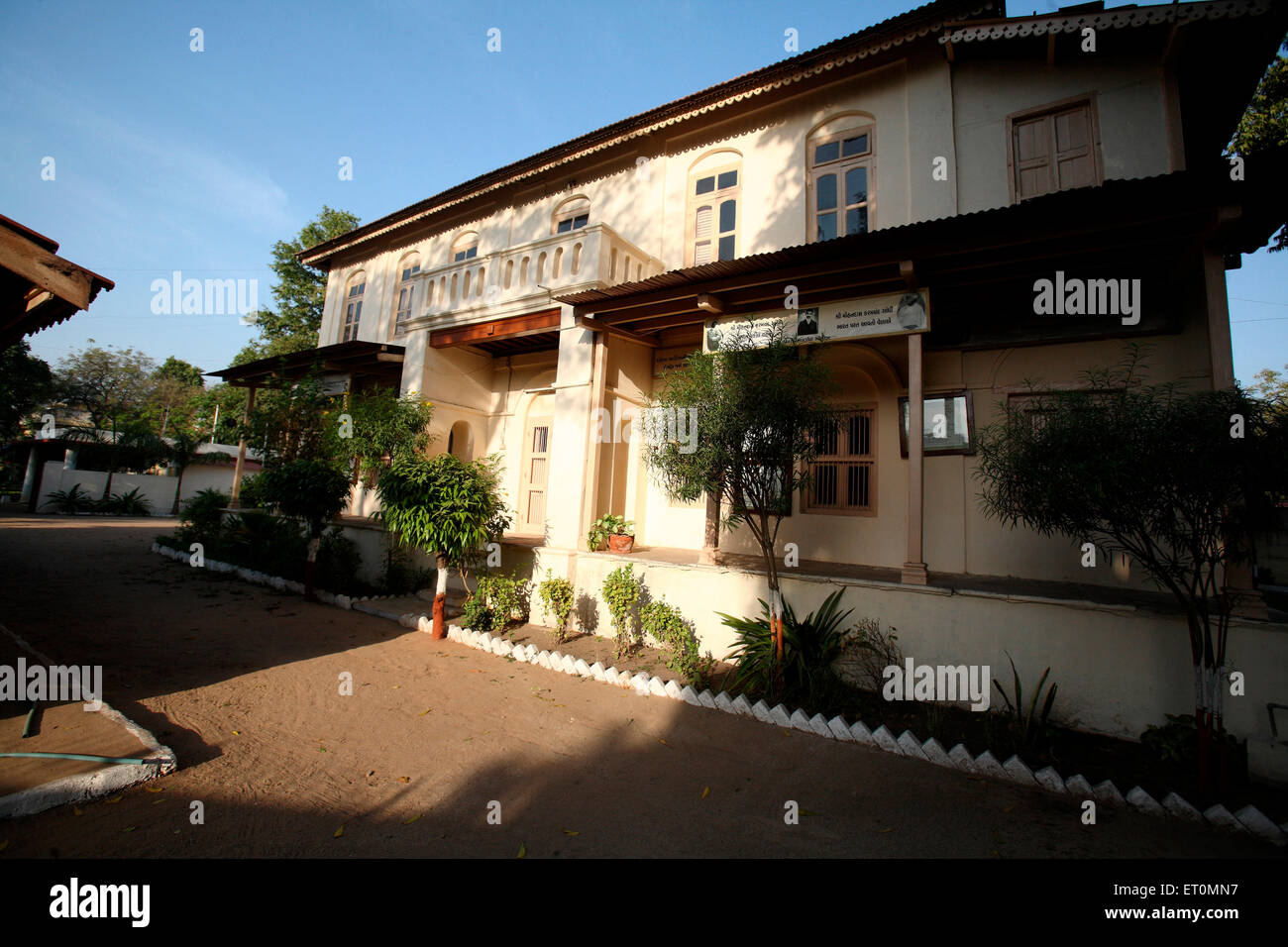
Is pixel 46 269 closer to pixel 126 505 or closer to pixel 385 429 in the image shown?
pixel 385 429

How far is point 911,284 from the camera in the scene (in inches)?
246

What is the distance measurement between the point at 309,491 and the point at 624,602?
5.57 meters

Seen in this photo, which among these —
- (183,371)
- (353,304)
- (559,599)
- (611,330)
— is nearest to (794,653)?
(559,599)

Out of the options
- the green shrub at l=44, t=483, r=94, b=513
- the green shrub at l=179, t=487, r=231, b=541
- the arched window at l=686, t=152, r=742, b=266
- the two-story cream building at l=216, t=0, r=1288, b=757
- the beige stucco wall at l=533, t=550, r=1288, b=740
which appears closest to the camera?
the beige stucco wall at l=533, t=550, r=1288, b=740

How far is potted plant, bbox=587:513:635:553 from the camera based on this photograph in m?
7.89

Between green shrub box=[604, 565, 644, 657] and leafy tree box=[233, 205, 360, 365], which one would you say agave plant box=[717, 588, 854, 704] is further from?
leafy tree box=[233, 205, 360, 365]

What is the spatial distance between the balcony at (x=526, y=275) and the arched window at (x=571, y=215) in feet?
7.48

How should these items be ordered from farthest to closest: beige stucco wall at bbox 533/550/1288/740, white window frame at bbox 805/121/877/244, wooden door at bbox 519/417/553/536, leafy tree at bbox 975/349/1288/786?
wooden door at bbox 519/417/553/536, white window frame at bbox 805/121/877/244, beige stucco wall at bbox 533/550/1288/740, leafy tree at bbox 975/349/1288/786

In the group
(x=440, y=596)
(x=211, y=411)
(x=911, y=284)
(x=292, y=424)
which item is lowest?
(x=440, y=596)

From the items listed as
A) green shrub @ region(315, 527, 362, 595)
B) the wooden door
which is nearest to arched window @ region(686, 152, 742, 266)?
the wooden door

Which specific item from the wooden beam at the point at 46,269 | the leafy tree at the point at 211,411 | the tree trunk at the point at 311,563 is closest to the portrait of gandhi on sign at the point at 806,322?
the wooden beam at the point at 46,269

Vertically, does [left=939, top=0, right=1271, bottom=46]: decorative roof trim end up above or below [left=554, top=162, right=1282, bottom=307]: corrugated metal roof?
above

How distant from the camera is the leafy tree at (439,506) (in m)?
7.07
